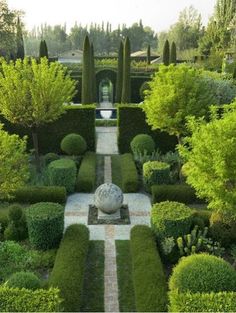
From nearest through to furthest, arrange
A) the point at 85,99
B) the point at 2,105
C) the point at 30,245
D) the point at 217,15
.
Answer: the point at 30,245 < the point at 2,105 < the point at 85,99 < the point at 217,15

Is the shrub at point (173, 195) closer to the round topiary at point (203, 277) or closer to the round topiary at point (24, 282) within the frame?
the round topiary at point (203, 277)

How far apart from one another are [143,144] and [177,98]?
353 cm

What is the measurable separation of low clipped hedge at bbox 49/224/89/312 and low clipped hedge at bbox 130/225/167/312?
57.6 inches

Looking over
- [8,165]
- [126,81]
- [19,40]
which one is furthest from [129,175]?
[19,40]

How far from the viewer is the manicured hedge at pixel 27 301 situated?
7.76m

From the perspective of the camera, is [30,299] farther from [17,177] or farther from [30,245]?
[17,177]

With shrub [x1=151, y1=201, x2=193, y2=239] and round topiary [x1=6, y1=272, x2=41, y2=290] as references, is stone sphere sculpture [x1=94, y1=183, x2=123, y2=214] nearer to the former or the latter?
shrub [x1=151, y1=201, x2=193, y2=239]

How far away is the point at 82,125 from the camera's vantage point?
937 inches

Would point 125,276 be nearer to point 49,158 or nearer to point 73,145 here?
point 49,158

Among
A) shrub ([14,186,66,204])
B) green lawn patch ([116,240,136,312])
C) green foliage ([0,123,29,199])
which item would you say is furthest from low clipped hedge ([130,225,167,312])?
shrub ([14,186,66,204])

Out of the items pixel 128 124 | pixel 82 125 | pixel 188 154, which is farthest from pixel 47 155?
pixel 188 154

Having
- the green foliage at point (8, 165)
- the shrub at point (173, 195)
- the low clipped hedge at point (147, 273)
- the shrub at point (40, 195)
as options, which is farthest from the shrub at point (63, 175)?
the low clipped hedge at point (147, 273)

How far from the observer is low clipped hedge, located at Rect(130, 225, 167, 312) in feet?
32.1

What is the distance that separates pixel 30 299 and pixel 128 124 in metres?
16.6
